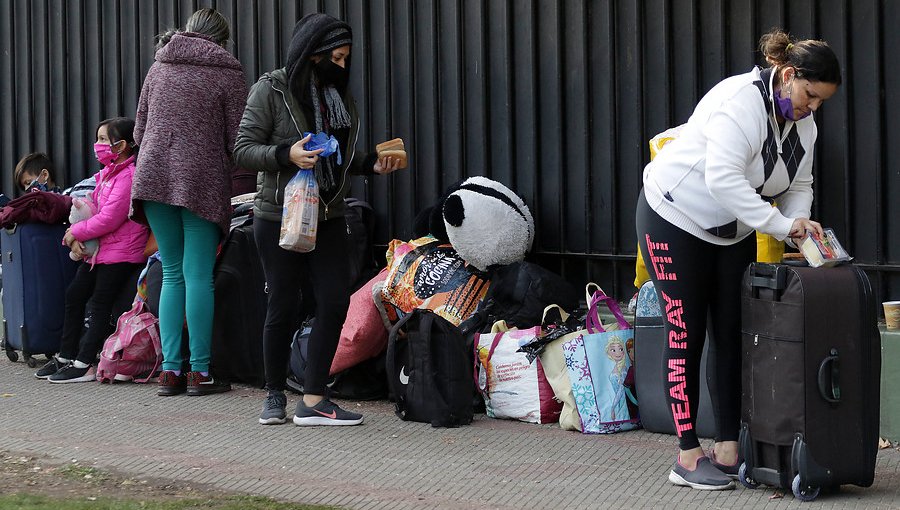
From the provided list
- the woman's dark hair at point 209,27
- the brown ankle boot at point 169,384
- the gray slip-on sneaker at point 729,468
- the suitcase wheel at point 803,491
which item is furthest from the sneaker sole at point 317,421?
the suitcase wheel at point 803,491

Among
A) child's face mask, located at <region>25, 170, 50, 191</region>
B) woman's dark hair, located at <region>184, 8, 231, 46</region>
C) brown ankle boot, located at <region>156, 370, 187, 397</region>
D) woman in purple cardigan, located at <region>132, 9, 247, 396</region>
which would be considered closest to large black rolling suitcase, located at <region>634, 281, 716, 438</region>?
woman in purple cardigan, located at <region>132, 9, 247, 396</region>

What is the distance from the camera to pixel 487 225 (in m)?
6.14

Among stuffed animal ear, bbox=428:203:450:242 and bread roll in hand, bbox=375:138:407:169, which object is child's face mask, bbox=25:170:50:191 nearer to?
stuffed animal ear, bbox=428:203:450:242

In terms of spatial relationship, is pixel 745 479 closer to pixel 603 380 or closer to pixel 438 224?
pixel 603 380

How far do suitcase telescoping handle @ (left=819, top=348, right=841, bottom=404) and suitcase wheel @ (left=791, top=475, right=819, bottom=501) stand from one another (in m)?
0.29

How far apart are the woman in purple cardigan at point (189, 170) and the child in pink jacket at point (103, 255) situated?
466mm

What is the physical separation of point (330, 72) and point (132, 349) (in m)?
2.36

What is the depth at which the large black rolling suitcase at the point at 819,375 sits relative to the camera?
4156mm

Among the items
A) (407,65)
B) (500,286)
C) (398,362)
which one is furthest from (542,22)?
(398,362)

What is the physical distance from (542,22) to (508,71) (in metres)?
0.32

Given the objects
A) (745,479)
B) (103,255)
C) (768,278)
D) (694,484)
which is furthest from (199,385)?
(768,278)

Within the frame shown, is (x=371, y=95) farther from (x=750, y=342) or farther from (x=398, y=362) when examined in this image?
(x=750, y=342)

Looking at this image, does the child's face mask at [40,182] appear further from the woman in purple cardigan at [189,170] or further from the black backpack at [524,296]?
the black backpack at [524,296]

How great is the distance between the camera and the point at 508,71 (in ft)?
21.8
